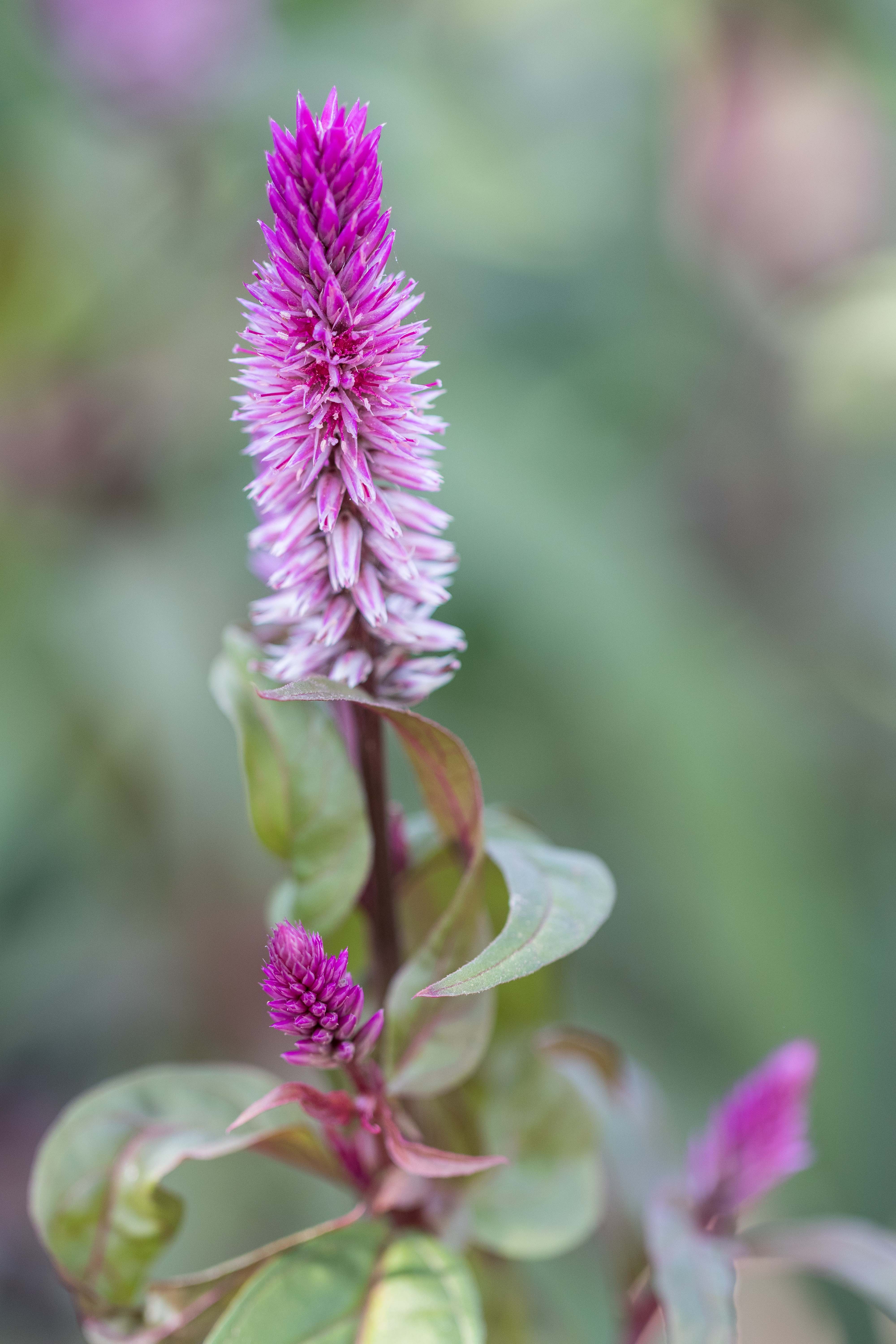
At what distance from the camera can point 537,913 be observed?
430 mm

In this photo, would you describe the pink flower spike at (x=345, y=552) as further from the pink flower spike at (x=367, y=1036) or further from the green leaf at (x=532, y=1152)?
the green leaf at (x=532, y=1152)

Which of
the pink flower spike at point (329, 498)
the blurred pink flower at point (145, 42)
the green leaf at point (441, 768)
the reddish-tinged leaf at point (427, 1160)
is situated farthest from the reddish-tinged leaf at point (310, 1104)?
the blurred pink flower at point (145, 42)


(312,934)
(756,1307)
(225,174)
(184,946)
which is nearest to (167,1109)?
(312,934)

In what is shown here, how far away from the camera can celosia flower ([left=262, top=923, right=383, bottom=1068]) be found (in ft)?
1.33

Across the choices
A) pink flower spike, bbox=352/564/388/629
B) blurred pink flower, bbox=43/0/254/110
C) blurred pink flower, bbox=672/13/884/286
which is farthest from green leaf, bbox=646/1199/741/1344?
blurred pink flower, bbox=672/13/884/286

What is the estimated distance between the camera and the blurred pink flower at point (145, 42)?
1873 millimetres

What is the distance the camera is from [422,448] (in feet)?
1.54

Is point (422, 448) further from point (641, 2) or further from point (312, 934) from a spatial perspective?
point (641, 2)

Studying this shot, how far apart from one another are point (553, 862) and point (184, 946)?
1.54 meters

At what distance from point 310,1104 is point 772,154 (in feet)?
7.83

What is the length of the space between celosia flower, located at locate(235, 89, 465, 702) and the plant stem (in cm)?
2

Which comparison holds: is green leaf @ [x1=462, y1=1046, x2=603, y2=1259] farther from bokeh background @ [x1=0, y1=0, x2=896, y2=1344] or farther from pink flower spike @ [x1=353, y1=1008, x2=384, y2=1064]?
bokeh background @ [x1=0, y1=0, x2=896, y2=1344]

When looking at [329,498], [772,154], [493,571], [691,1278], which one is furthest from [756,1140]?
[772,154]

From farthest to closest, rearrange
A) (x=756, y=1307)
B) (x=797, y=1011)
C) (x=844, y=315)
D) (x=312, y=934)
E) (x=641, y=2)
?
1. (x=756, y=1307)
2. (x=641, y=2)
3. (x=844, y=315)
4. (x=797, y=1011)
5. (x=312, y=934)
